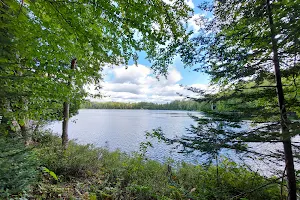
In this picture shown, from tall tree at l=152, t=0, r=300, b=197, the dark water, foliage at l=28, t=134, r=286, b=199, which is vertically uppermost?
tall tree at l=152, t=0, r=300, b=197

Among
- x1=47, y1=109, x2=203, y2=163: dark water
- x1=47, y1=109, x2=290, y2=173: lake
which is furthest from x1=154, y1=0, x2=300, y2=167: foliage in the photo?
x1=47, y1=109, x2=203, y2=163: dark water

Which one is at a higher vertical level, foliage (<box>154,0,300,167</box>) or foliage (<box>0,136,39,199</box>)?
foliage (<box>154,0,300,167</box>)

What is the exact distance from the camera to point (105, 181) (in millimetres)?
3740

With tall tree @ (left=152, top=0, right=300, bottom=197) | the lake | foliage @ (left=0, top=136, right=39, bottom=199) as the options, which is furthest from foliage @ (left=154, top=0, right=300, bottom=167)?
foliage @ (left=0, top=136, right=39, bottom=199)

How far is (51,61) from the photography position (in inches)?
93.2

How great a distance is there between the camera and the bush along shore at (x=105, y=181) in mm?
2439

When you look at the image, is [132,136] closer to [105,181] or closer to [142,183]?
[142,183]

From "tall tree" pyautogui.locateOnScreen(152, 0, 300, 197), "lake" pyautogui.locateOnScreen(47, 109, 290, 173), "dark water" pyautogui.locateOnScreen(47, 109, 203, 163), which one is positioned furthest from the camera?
"dark water" pyautogui.locateOnScreen(47, 109, 203, 163)

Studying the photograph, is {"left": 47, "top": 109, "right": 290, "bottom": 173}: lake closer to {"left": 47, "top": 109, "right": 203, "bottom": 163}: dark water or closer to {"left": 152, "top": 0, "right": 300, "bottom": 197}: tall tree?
{"left": 47, "top": 109, "right": 203, "bottom": 163}: dark water

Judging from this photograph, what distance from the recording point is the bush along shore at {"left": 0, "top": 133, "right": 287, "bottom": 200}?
2.44m

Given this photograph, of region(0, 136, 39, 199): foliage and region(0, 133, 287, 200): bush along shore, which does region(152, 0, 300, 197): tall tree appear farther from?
region(0, 136, 39, 199): foliage

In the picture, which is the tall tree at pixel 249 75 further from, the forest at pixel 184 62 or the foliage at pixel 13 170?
the foliage at pixel 13 170

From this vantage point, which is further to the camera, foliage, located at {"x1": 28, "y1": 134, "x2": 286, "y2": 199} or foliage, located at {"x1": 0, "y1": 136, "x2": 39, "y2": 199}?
foliage, located at {"x1": 28, "y1": 134, "x2": 286, "y2": 199}

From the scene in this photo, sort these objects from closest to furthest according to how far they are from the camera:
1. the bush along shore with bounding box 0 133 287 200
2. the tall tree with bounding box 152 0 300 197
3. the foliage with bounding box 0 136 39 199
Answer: the tall tree with bounding box 152 0 300 197 < the foliage with bounding box 0 136 39 199 < the bush along shore with bounding box 0 133 287 200
